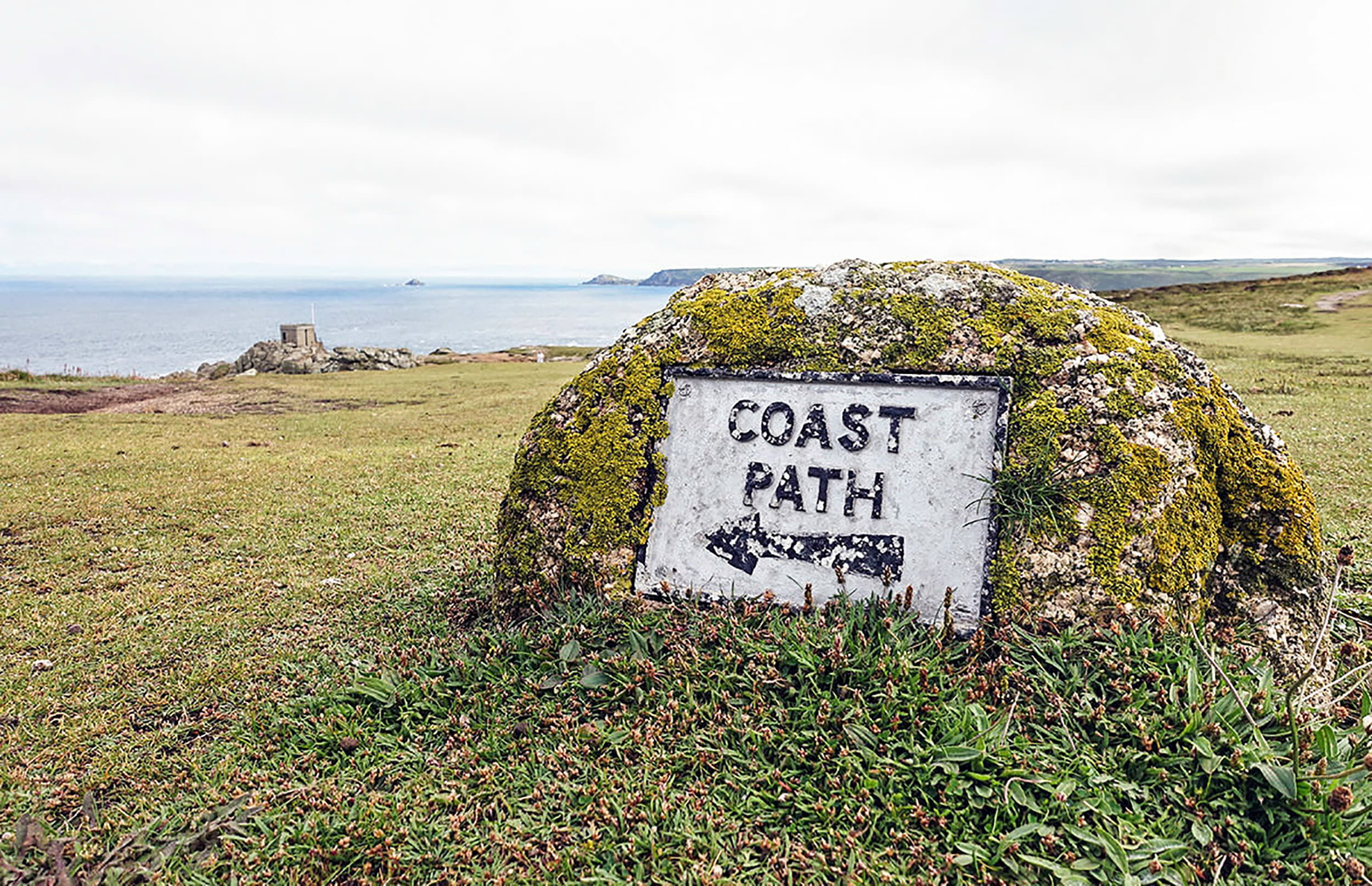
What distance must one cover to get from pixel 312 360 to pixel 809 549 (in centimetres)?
3529

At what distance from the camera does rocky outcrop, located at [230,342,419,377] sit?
34.7 meters

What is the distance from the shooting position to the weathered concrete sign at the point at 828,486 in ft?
13.6

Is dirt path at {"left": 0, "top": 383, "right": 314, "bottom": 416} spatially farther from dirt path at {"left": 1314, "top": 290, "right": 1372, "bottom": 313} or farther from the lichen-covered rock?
dirt path at {"left": 1314, "top": 290, "right": 1372, "bottom": 313}

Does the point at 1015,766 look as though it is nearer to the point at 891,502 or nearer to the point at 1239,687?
the point at 1239,687

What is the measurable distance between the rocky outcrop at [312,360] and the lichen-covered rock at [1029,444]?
32.2 meters

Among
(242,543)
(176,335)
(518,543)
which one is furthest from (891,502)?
(176,335)

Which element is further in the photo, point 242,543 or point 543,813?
point 242,543

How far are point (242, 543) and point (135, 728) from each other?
3324 millimetres

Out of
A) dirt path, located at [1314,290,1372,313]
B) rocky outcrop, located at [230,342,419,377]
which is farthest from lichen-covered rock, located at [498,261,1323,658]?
dirt path, located at [1314,290,1372,313]

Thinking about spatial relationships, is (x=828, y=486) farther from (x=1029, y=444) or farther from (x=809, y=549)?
(x=1029, y=444)

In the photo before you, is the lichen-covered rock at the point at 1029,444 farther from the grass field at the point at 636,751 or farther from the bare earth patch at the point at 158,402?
the bare earth patch at the point at 158,402

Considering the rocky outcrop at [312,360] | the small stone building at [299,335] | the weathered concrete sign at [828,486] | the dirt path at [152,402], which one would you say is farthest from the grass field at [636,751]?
the small stone building at [299,335]

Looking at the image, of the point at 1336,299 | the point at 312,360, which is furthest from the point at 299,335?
the point at 1336,299

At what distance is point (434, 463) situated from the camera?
1084cm
